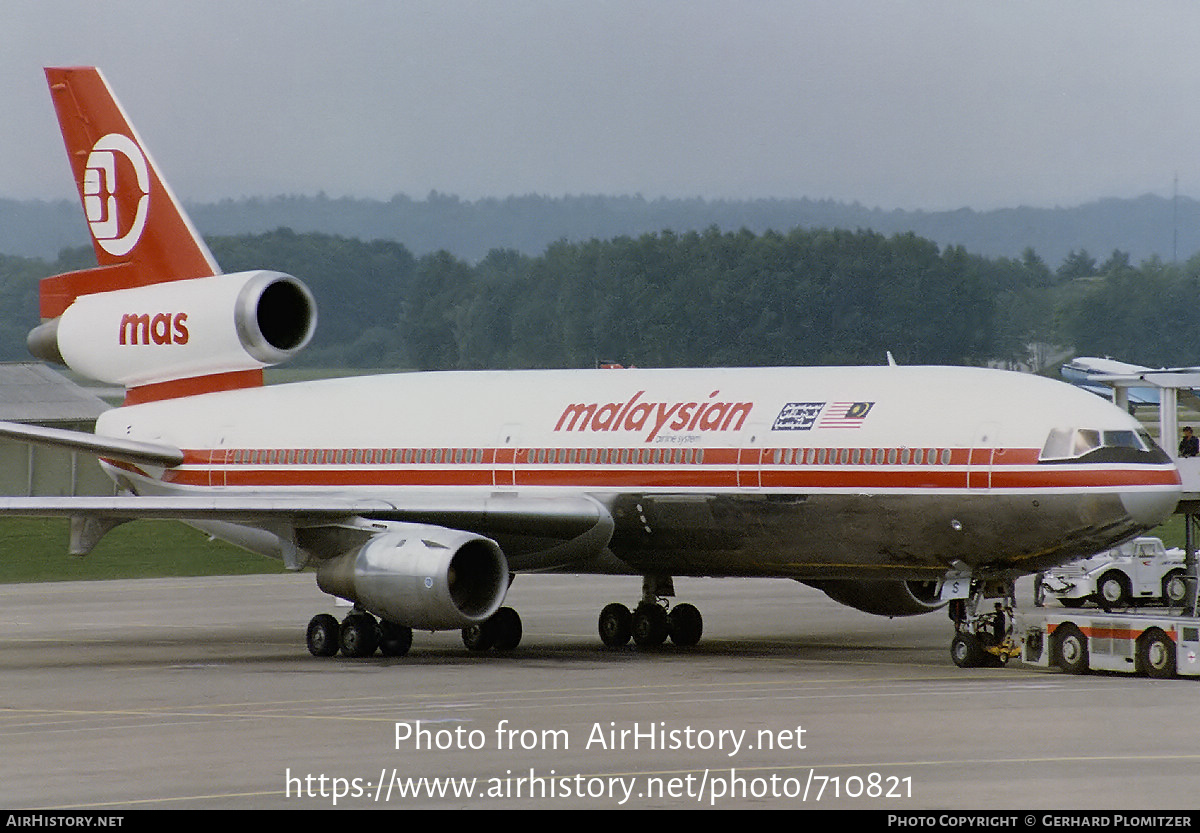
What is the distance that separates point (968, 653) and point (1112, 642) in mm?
1831

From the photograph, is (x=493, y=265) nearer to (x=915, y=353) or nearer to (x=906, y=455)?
(x=915, y=353)

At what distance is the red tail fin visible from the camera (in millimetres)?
31125

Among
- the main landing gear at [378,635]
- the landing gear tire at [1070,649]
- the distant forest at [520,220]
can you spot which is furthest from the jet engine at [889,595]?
the distant forest at [520,220]

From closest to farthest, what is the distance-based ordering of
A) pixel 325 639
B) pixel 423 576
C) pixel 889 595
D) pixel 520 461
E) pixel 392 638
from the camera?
pixel 423 576 < pixel 392 638 < pixel 325 639 < pixel 520 461 < pixel 889 595

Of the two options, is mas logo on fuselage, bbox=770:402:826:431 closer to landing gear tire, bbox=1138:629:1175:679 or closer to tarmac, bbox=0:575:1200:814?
tarmac, bbox=0:575:1200:814

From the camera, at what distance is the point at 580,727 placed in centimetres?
1789

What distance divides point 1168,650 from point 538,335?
162 feet

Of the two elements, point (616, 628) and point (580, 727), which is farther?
point (616, 628)

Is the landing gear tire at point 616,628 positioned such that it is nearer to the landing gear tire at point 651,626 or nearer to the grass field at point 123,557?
the landing gear tire at point 651,626

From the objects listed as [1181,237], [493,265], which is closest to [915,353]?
[493,265]

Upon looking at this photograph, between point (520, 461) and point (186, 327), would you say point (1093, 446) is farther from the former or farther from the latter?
point (186, 327)

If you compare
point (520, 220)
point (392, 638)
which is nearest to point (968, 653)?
point (392, 638)

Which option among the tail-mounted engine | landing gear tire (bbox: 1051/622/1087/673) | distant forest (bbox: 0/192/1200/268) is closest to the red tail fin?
the tail-mounted engine

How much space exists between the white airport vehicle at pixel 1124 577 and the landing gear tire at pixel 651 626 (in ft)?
26.2
